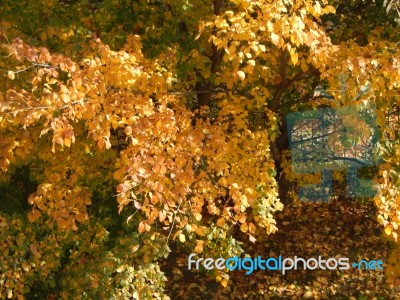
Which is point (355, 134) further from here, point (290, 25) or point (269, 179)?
point (290, 25)

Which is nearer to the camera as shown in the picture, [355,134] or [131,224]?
[355,134]

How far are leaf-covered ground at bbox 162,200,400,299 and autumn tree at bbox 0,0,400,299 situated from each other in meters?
1.34

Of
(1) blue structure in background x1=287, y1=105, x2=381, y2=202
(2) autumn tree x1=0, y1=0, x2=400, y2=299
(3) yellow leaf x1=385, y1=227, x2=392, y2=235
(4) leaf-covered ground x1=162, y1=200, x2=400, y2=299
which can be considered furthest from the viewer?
(4) leaf-covered ground x1=162, y1=200, x2=400, y2=299

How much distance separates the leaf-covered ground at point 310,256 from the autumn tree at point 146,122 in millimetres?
1339

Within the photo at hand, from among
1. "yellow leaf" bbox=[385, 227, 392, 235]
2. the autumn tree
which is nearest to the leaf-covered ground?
the autumn tree

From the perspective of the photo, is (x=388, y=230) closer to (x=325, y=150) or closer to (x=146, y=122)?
(x=146, y=122)

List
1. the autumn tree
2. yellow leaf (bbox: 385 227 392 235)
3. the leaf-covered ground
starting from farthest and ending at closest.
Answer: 1. the leaf-covered ground
2. yellow leaf (bbox: 385 227 392 235)
3. the autumn tree

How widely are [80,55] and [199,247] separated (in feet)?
5.25

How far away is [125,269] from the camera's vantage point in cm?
419

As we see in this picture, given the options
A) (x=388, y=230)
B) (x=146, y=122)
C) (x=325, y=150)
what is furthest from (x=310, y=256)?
(x=146, y=122)

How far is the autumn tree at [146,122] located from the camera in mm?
3244

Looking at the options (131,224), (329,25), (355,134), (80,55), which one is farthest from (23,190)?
(329,25)

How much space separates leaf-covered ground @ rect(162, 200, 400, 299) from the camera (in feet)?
19.0

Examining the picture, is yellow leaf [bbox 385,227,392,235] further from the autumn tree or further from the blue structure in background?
the blue structure in background
